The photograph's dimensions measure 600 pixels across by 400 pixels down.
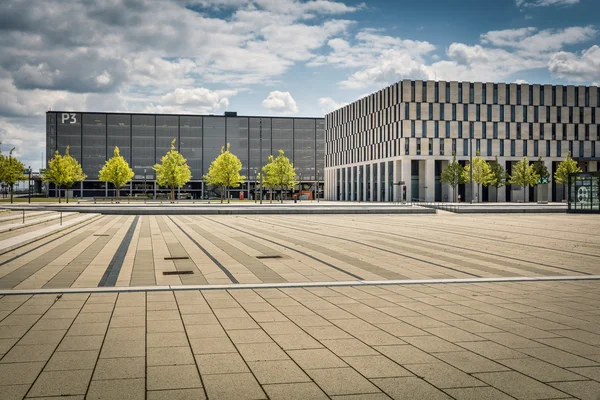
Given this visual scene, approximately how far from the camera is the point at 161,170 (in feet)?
255

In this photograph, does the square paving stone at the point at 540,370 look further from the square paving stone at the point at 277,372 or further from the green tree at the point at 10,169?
the green tree at the point at 10,169

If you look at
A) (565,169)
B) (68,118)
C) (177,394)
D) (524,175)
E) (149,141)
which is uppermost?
(68,118)

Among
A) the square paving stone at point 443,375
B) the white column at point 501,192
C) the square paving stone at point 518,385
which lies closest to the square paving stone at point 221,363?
the square paving stone at point 443,375

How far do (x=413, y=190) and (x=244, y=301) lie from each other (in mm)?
78408

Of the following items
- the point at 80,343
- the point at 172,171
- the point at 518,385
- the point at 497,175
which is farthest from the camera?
the point at 497,175

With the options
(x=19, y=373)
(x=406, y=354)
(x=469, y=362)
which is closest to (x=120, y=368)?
(x=19, y=373)

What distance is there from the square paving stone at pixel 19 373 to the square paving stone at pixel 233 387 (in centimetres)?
149

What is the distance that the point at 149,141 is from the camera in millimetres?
114375

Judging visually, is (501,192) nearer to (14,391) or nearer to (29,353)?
(29,353)

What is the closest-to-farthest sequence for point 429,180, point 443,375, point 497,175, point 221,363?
point 443,375
point 221,363
point 497,175
point 429,180

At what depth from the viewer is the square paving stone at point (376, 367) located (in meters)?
5.08

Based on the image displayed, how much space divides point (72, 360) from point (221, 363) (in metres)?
1.42

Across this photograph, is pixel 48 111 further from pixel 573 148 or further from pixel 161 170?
pixel 573 148

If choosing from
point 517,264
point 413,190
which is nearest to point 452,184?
point 413,190
